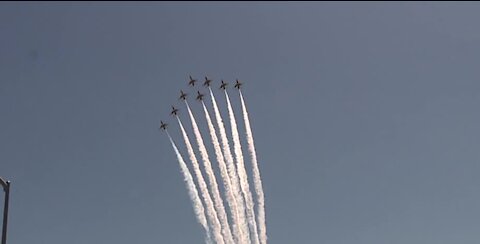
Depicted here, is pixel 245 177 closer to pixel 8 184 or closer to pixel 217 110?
pixel 217 110

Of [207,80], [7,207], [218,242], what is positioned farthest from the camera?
[207,80]

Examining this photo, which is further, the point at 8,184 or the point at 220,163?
the point at 220,163

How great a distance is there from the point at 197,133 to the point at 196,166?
203 inches

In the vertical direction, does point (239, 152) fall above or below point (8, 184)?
above

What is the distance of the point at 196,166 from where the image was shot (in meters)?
96.1

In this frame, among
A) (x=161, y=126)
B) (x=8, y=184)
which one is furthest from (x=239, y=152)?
(x=8, y=184)

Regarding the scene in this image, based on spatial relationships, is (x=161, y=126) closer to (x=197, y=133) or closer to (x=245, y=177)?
(x=197, y=133)

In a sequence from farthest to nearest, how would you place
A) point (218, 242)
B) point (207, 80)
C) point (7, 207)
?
point (207, 80), point (218, 242), point (7, 207)

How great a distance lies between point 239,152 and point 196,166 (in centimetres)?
713

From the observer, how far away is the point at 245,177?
311 feet

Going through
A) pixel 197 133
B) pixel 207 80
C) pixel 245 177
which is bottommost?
pixel 245 177

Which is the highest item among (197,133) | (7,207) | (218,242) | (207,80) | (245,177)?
(207,80)

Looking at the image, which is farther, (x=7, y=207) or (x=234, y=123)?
(x=234, y=123)

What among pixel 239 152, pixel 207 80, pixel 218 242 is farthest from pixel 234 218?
pixel 207 80
